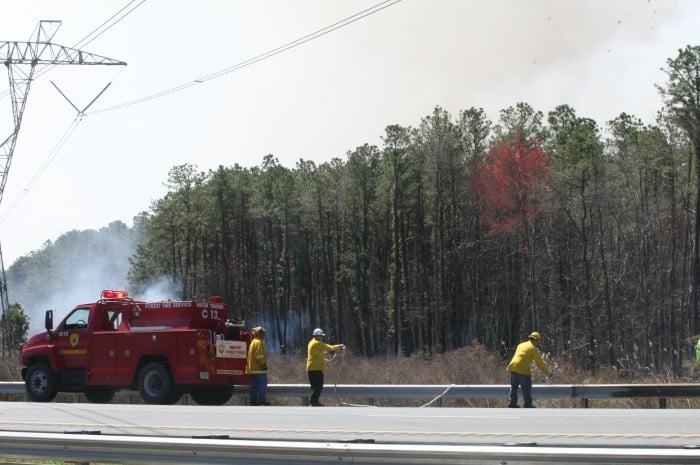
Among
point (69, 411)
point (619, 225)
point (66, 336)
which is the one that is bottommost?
point (69, 411)

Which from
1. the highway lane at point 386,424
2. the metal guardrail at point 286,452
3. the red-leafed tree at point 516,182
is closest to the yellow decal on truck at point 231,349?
the highway lane at point 386,424

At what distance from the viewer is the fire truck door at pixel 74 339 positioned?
21.5m

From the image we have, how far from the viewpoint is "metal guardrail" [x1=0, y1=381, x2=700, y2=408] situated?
58.9 ft

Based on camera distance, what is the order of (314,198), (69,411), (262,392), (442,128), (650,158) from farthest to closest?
(314,198) → (442,128) → (650,158) → (262,392) → (69,411)

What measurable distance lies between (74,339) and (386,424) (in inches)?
398

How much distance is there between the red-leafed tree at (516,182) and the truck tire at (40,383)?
1601 inches

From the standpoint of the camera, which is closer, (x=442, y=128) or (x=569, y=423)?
(x=569, y=423)

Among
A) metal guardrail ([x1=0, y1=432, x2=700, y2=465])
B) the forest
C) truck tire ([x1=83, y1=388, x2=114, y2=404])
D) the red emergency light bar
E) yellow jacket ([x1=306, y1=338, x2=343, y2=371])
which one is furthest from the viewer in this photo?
the forest

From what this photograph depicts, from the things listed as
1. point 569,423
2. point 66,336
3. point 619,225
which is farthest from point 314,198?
point 569,423

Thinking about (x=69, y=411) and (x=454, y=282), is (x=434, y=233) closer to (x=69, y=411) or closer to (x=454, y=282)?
(x=454, y=282)

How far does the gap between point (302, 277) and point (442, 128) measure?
24325 mm

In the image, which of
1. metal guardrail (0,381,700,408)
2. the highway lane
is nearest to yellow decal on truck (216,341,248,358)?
metal guardrail (0,381,700,408)

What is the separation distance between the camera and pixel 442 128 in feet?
213

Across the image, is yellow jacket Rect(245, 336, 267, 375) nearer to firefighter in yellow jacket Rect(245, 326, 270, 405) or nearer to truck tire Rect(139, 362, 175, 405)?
firefighter in yellow jacket Rect(245, 326, 270, 405)
